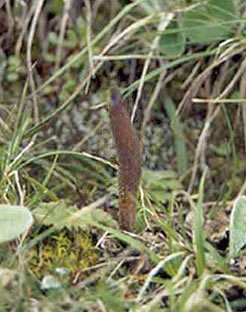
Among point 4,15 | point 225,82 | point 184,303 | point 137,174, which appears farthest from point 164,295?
point 4,15

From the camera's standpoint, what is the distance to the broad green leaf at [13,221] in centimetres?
130

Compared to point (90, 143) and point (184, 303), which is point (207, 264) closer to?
point (184, 303)

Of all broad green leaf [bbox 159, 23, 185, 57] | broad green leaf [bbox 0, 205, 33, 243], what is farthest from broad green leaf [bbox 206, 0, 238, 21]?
broad green leaf [bbox 0, 205, 33, 243]

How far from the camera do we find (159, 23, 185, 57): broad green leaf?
2162 mm

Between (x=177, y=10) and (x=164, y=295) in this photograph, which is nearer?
(x=164, y=295)

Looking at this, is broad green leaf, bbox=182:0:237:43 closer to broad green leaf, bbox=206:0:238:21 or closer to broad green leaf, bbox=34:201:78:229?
broad green leaf, bbox=206:0:238:21

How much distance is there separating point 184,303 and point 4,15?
1452mm

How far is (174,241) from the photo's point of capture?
1360 millimetres

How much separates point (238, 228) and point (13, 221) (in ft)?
1.34

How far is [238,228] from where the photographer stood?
1445mm

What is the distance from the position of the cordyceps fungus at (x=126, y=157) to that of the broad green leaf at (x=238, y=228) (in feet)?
0.60

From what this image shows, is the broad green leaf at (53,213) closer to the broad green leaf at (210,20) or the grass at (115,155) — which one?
the grass at (115,155)

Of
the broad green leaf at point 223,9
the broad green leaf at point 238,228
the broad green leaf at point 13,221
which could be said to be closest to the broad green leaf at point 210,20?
the broad green leaf at point 223,9

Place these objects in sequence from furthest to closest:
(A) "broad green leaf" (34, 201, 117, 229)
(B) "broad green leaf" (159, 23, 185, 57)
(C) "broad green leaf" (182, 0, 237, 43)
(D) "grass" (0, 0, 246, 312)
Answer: (B) "broad green leaf" (159, 23, 185, 57), (C) "broad green leaf" (182, 0, 237, 43), (A) "broad green leaf" (34, 201, 117, 229), (D) "grass" (0, 0, 246, 312)
